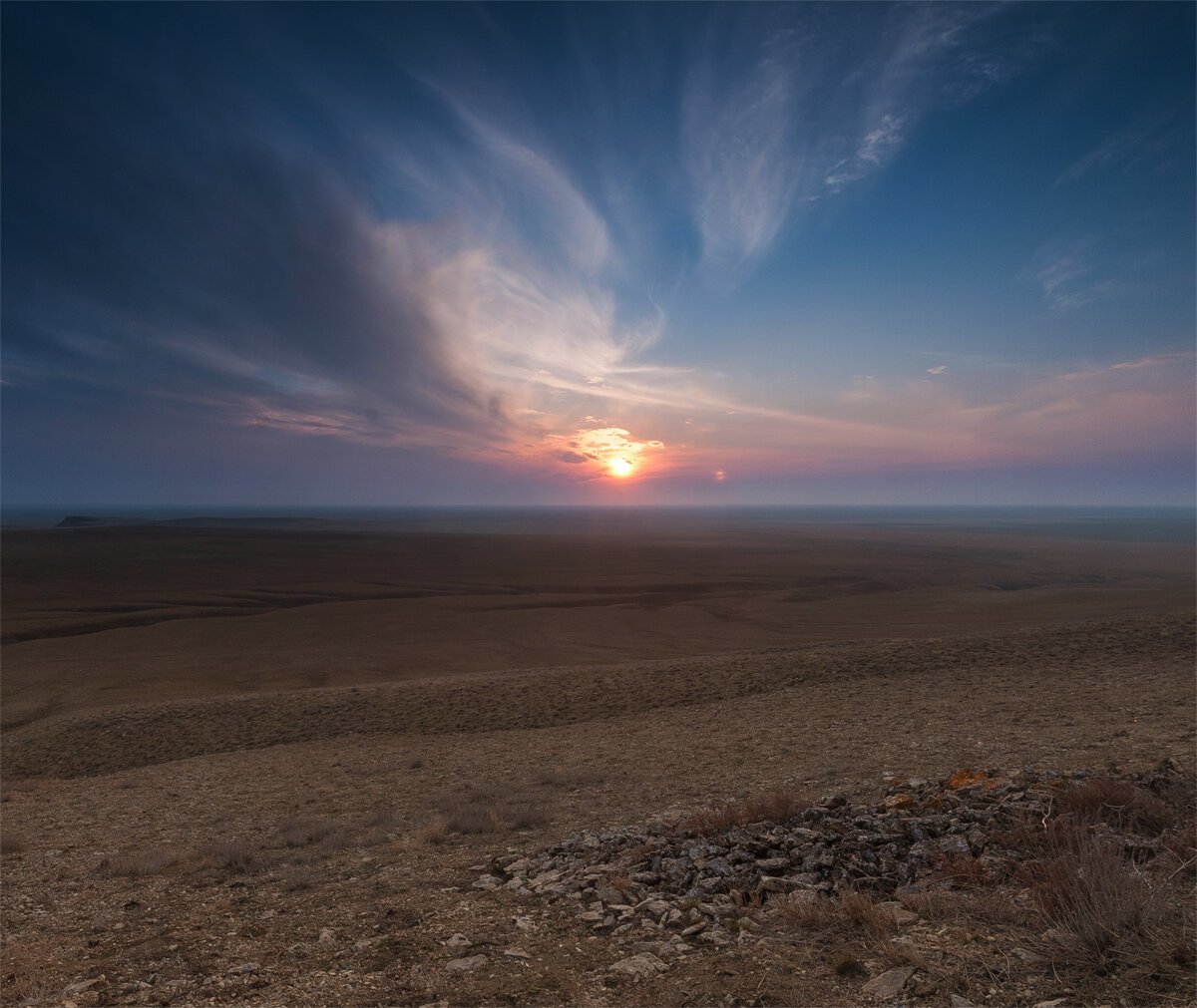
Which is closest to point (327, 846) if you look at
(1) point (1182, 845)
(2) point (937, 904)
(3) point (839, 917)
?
(3) point (839, 917)

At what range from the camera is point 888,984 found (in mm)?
4516

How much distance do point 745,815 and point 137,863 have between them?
25.4 ft

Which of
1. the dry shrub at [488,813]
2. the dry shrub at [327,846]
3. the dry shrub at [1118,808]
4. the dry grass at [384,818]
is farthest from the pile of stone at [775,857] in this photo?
the dry grass at [384,818]

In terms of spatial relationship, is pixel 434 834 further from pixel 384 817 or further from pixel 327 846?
pixel 384 817

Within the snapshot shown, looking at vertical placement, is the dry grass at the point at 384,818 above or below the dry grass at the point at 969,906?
below

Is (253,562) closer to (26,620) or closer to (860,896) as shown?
(26,620)

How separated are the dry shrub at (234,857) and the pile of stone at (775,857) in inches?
129

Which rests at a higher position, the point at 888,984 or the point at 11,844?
the point at 888,984

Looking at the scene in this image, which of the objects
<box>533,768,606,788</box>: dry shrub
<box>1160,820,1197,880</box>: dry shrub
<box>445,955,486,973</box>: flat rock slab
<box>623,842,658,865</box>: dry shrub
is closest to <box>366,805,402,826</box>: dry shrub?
<box>533,768,606,788</box>: dry shrub

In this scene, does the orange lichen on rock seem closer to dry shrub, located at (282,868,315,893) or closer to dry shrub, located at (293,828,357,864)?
dry shrub, located at (282,868,315,893)

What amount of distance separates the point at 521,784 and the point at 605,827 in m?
3.44

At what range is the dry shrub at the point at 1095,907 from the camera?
4.52 meters

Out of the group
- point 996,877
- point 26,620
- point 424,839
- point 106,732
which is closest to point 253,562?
point 26,620

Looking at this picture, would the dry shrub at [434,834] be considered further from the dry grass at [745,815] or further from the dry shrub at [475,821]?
the dry grass at [745,815]
